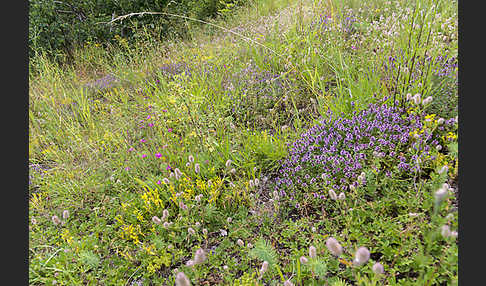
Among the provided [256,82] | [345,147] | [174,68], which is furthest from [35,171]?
[345,147]

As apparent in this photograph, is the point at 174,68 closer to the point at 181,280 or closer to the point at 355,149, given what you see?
the point at 355,149

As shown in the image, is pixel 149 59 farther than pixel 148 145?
Yes

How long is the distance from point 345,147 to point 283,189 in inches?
24.0

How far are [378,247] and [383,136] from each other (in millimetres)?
851

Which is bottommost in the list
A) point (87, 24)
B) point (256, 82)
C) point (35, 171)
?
point (35, 171)

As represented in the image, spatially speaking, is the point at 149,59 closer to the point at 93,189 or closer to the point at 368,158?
the point at 93,189

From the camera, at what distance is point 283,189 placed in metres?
2.29

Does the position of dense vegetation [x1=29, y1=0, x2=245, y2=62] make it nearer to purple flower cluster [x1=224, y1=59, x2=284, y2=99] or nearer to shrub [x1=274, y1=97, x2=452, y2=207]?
purple flower cluster [x1=224, y1=59, x2=284, y2=99]

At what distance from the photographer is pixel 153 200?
235cm

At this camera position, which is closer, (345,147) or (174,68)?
(345,147)

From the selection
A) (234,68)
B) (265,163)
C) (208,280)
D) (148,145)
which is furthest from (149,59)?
(208,280)

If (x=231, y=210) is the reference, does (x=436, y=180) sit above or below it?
above

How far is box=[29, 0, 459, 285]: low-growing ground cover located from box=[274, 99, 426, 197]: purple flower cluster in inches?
0.5

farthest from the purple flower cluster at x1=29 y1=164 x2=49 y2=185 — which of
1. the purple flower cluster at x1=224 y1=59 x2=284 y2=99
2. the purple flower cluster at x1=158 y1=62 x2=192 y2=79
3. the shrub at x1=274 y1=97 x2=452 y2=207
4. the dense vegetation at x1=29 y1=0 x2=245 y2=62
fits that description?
the dense vegetation at x1=29 y1=0 x2=245 y2=62
